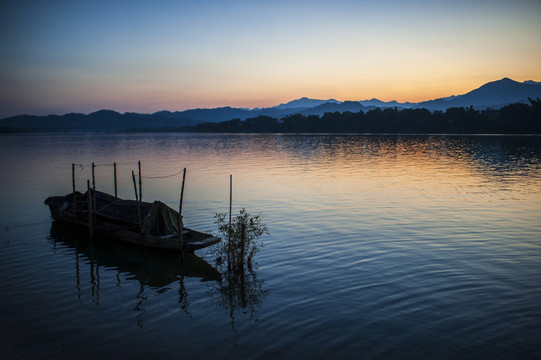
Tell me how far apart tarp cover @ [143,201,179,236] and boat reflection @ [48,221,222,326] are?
3.71 ft

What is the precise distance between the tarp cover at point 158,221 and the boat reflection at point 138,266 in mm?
1130

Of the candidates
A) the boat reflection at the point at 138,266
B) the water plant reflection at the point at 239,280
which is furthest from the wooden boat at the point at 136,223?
the water plant reflection at the point at 239,280

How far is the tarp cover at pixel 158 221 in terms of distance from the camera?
21.5 metres

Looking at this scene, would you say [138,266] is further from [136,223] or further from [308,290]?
[308,290]

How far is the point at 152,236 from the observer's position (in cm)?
2083

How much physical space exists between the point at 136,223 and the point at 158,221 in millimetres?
1846

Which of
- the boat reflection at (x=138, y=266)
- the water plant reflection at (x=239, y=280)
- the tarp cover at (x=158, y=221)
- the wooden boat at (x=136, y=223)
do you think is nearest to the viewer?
the water plant reflection at (x=239, y=280)

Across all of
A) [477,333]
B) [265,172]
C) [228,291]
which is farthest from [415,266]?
[265,172]

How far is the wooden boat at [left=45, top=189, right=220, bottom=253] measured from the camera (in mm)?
20359

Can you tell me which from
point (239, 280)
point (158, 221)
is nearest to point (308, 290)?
point (239, 280)

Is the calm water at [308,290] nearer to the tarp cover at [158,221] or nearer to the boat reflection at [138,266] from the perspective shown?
the boat reflection at [138,266]

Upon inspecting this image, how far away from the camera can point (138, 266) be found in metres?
19.4

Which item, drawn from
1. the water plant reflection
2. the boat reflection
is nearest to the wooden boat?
the boat reflection

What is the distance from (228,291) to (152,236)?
7009 millimetres
